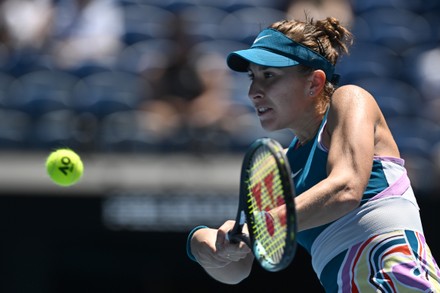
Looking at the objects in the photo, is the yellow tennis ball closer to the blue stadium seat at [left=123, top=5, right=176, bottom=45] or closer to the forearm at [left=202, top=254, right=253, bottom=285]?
the forearm at [left=202, top=254, right=253, bottom=285]

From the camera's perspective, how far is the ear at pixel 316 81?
3676 millimetres

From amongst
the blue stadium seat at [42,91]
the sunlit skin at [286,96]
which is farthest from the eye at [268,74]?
the blue stadium seat at [42,91]

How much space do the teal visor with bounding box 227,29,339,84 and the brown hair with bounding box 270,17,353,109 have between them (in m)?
0.03

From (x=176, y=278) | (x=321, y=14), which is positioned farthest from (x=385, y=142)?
(x=321, y=14)

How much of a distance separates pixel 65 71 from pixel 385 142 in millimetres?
6046

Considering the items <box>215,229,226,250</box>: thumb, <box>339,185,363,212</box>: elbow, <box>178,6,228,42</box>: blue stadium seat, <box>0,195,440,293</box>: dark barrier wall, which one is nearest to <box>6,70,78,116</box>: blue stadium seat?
<box>0,195,440,293</box>: dark barrier wall

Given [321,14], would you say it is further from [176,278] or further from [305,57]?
[305,57]

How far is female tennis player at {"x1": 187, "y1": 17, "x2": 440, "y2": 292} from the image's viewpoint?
3250 mm

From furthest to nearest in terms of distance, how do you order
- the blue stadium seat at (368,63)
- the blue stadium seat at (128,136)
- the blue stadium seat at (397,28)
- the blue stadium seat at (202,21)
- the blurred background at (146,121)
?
the blue stadium seat at (397,28), the blue stadium seat at (202,21), the blue stadium seat at (368,63), the blue stadium seat at (128,136), the blurred background at (146,121)

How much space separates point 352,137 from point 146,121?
203 inches

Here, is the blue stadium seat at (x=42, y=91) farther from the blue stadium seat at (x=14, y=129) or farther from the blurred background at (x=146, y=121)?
the blue stadium seat at (x=14, y=129)

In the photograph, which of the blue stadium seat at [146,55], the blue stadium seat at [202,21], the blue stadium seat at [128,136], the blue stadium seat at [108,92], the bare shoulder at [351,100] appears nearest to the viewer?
the bare shoulder at [351,100]

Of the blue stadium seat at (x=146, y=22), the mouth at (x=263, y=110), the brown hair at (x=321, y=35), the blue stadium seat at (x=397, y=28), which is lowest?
the mouth at (x=263, y=110)

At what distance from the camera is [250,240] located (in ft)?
11.1
